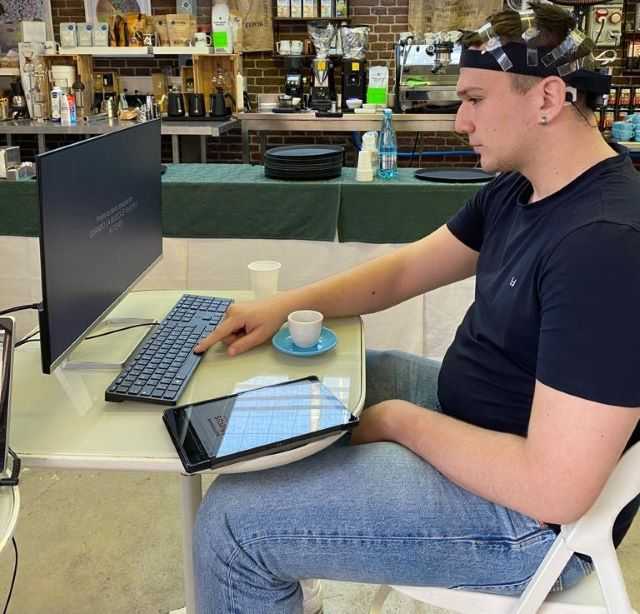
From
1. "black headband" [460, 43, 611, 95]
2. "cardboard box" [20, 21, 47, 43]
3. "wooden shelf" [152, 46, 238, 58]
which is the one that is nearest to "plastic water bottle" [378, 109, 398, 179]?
"black headband" [460, 43, 611, 95]

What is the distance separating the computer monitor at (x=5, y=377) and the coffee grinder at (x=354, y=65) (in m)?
4.25

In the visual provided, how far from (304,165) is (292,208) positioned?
6.5 inches

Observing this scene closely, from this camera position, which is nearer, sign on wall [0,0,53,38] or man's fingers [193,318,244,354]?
man's fingers [193,318,244,354]

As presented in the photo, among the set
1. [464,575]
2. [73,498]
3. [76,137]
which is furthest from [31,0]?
[464,575]

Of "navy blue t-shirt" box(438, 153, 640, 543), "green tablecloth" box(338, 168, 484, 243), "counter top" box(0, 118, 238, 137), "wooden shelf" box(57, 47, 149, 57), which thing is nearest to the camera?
"navy blue t-shirt" box(438, 153, 640, 543)

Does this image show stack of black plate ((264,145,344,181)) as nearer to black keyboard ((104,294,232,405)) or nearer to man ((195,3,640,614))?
black keyboard ((104,294,232,405))

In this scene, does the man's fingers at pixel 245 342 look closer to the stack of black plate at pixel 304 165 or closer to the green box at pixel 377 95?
the stack of black plate at pixel 304 165

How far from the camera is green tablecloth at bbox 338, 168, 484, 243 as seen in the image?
99.7 inches

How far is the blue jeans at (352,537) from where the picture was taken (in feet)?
3.38

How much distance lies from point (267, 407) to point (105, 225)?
1.61ft

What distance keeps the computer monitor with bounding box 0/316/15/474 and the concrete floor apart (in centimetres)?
87

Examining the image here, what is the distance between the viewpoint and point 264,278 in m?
1.64

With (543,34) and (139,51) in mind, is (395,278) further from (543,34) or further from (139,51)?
(139,51)

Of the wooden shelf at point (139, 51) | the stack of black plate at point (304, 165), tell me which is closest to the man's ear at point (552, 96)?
the stack of black plate at point (304, 165)
